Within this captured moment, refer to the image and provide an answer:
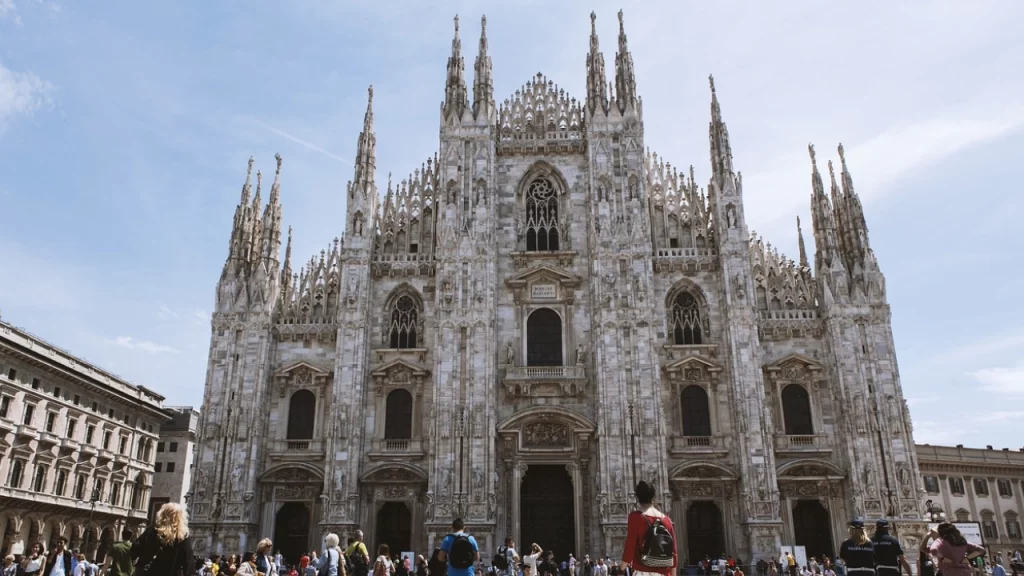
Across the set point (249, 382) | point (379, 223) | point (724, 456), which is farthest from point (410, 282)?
point (724, 456)

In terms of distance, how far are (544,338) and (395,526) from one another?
9949 millimetres

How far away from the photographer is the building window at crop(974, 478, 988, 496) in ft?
182

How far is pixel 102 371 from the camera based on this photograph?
157 feet

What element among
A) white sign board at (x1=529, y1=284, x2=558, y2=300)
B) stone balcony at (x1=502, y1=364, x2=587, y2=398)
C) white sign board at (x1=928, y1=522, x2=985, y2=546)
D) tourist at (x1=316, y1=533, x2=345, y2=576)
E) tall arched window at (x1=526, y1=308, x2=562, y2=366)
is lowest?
tourist at (x1=316, y1=533, x2=345, y2=576)

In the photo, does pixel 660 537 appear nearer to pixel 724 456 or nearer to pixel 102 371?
pixel 724 456

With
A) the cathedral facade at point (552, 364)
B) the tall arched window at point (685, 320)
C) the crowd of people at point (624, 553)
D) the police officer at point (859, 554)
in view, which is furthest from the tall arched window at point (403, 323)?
the police officer at point (859, 554)

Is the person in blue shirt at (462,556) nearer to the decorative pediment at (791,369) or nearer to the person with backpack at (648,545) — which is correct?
the person with backpack at (648,545)

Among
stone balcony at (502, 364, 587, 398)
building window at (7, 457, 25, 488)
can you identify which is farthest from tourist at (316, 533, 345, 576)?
building window at (7, 457, 25, 488)

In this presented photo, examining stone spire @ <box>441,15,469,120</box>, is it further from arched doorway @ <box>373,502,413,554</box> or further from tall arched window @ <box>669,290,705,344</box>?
arched doorway @ <box>373,502,413,554</box>

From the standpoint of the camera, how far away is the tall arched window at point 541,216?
3594 centimetres

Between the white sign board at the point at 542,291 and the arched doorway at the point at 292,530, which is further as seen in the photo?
the white sign board at the point at 542,291

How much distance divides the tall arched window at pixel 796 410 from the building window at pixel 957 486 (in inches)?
1177

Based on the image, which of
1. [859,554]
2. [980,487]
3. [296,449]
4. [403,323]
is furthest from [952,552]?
[980,487]

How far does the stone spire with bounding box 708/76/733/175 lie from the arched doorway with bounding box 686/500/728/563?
580 inches
